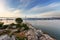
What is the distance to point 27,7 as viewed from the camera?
5.79 m

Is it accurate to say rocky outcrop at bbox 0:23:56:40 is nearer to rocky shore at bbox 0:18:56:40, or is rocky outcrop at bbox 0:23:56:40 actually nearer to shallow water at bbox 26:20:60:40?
rocky shore at bbox 0:18:56:40

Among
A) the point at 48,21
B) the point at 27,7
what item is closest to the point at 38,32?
the point at 48,21

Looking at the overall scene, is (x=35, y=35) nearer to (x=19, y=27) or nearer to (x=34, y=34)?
(x=34, y=34)

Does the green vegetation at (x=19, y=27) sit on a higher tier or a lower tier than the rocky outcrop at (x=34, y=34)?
higher

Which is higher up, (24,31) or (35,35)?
(24,31)

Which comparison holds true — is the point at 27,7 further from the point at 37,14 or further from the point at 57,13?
the point at 57,13

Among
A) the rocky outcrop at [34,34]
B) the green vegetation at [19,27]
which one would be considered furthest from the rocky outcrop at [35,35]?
the green vegetation at [19,27]

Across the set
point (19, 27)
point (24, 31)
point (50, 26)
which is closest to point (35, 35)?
point (24, 31)

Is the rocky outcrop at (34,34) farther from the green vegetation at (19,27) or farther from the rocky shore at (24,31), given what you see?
the green vegetation at (19,27)

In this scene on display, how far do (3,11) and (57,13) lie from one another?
2.08 meters

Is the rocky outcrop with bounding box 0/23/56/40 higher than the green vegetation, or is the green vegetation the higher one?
the green vegetation

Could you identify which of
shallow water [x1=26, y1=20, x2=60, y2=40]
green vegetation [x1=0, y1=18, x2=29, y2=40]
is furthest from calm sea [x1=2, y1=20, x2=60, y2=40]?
green vegetation [x1=0, y1=18, x2=29, y2=40]

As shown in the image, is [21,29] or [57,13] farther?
[57,13]

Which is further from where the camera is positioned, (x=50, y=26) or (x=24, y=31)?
(x=50, y=26)
